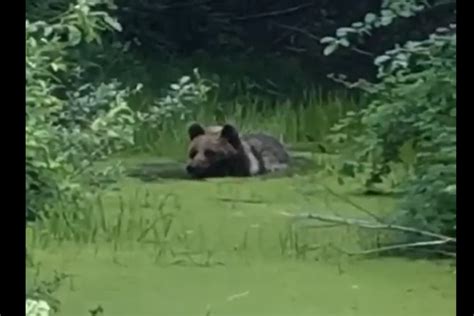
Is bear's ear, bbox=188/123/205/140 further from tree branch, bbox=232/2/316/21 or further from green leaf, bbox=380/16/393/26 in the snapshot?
green leaf, bbox=380/16/393/26

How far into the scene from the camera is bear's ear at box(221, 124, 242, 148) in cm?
263

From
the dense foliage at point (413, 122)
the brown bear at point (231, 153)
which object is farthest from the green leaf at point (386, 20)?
the brown bear at point (231, 153)

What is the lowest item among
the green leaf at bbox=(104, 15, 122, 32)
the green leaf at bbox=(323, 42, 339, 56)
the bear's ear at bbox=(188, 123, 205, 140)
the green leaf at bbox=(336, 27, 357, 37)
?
the bear's ear at bbox=(188, 123, 205, 140)

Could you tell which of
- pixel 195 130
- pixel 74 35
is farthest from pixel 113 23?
pixel 195 130

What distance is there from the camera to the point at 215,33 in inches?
103

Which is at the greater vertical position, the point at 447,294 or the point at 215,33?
the point at 215,33

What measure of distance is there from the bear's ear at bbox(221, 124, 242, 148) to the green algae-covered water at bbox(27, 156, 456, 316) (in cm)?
10

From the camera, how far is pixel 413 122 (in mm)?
2592

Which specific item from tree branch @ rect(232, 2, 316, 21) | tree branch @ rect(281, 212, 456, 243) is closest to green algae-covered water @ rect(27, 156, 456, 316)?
tree branch @ rect(281, 212, 456, 243)
